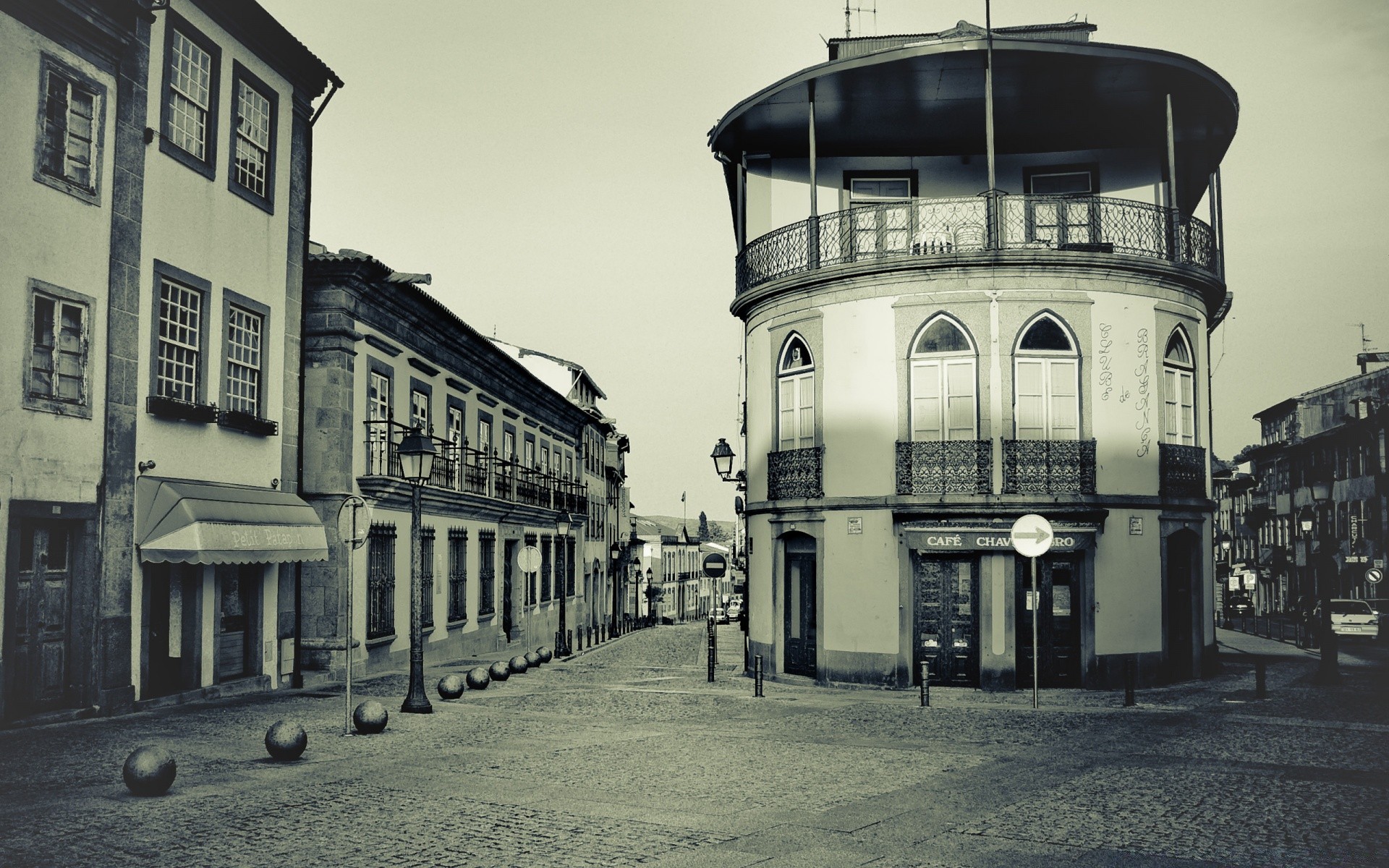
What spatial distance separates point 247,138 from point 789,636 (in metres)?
13.7

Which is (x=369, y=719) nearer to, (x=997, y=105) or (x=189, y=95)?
(x=189, y=95)

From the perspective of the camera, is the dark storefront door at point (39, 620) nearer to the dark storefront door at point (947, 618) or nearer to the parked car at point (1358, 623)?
the dark storefront door at point (947, 618)

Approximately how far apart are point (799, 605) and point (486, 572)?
543 inches

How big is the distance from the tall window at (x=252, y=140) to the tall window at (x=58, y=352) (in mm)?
4771

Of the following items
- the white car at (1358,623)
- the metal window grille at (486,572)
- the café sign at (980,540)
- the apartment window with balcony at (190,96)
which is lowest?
the white car at (1358,623)

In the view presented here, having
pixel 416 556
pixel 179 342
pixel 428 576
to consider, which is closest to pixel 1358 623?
pixel 428 576

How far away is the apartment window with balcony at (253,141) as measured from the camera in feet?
62.8

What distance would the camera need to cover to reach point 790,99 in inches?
858

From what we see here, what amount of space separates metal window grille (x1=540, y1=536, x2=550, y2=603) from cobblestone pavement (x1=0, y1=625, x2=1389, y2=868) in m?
23.1

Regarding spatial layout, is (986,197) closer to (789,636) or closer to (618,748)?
(789,636)

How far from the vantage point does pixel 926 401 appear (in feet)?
68.3

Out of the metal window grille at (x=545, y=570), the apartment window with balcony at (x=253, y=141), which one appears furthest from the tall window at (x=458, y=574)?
the apartment window with balcony at (x=253, y=141)

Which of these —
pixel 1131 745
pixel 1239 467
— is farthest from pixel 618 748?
pixel 1239 467

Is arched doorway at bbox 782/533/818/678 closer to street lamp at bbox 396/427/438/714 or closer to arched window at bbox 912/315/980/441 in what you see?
arched window at bbox 912/315/980/441
